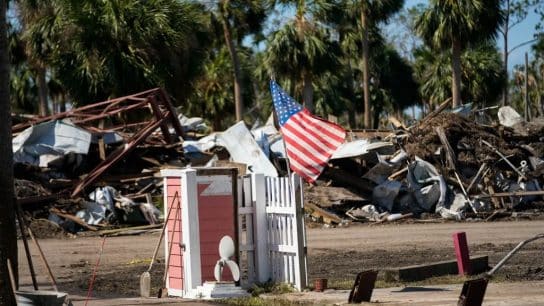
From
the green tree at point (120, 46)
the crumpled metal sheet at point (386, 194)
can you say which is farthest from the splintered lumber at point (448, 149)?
the green tree at point (120, 46)

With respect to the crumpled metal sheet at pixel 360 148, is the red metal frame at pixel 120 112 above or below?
above

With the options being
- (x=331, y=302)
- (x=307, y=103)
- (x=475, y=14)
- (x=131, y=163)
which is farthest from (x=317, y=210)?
(x=475, y=14)

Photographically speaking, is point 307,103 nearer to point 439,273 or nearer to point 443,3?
point 443,3

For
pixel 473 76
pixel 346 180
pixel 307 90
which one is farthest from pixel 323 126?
pixel 473 76

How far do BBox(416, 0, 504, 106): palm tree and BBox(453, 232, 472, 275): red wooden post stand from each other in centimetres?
2941

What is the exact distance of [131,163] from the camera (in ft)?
94.1

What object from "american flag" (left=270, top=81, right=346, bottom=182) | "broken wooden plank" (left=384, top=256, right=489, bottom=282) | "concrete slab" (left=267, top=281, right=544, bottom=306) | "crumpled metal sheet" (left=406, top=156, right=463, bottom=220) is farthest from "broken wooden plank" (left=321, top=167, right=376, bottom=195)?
"concrete slab" (left=267, top=281, right=544, bottom=306)

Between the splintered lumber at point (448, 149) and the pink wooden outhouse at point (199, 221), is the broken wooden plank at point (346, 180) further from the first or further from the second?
the pink wooden outhouse at point (199, 221)

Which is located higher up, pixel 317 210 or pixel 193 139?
pixel 193 139

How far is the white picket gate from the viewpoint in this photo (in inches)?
522

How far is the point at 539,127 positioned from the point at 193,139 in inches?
432

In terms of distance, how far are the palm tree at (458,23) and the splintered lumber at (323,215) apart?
1875 centimetres

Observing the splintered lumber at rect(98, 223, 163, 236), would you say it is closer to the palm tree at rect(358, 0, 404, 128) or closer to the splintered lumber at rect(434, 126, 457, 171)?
the splintered lumber at rect(434, 126, 457, 171)

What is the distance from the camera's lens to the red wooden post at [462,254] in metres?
14.5
